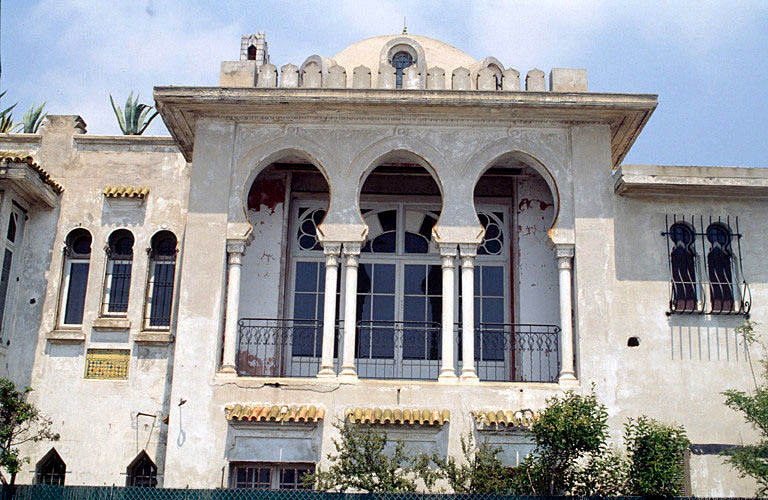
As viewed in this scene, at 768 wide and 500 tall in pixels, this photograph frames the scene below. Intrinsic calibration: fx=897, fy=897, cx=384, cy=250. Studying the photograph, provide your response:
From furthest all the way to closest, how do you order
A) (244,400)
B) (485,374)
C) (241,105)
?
(485,374) < (241,105) < (244,400)

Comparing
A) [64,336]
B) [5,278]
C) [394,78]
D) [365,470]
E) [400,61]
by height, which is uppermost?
[400,61]

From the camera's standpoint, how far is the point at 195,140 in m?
15.7

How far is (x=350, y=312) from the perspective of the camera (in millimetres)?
15016

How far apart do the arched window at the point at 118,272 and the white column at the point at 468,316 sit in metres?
6.80

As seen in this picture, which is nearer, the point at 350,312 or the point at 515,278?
the point at 350,312

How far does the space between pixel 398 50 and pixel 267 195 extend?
12.6 feet

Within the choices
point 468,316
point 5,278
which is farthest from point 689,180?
point 5,278

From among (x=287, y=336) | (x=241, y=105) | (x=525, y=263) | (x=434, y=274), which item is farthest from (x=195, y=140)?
(x=525, y=263)

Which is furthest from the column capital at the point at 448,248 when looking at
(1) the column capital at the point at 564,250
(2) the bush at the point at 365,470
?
(2) the bush at the point at 365,470

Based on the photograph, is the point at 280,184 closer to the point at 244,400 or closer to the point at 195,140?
the point at 195,140

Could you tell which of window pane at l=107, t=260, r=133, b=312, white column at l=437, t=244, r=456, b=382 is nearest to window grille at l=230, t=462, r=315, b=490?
white column at l=437, t=244, r=456, b=382

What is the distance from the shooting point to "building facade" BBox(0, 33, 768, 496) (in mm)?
14461

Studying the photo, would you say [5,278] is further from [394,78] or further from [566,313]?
[566,313]

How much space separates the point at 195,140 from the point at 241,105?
104 cm
